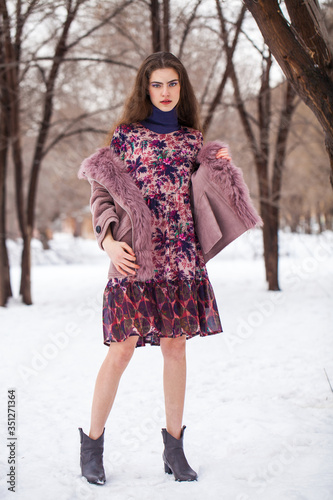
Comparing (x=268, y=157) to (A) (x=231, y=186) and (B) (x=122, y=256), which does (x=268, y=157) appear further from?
(B) (x=122, y=256)

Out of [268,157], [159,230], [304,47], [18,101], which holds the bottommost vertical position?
[159,230]

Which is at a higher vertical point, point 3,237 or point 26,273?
point 3,237

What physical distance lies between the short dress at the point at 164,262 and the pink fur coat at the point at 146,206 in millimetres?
54

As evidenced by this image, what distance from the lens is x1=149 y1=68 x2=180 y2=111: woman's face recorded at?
2246 mm

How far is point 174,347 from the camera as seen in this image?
86.1 inches

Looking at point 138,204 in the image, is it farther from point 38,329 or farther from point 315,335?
point 38,329

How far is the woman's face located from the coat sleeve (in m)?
0.49

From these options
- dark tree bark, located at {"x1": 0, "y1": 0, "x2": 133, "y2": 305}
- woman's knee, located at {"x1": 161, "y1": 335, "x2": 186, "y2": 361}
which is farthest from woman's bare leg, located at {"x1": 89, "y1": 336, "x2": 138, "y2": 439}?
dark tree bark, located at {"x1": 0, "y1": 0, "x2": 133, "y2": 305}

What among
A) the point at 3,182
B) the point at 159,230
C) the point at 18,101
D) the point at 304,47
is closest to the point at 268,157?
the point at 18,101

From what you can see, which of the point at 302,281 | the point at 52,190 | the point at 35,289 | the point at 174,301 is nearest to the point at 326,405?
the point at 174,301

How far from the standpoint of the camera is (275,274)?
26.2ft

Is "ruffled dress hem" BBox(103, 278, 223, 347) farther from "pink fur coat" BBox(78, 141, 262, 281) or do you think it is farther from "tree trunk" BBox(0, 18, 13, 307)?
"tree trunk" BBox(0, 18, 13, 307)

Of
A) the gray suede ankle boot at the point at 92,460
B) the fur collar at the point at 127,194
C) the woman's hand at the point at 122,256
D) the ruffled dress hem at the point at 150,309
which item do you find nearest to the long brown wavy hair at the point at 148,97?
the fur collar at the point at 127,194

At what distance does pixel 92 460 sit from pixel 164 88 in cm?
172
